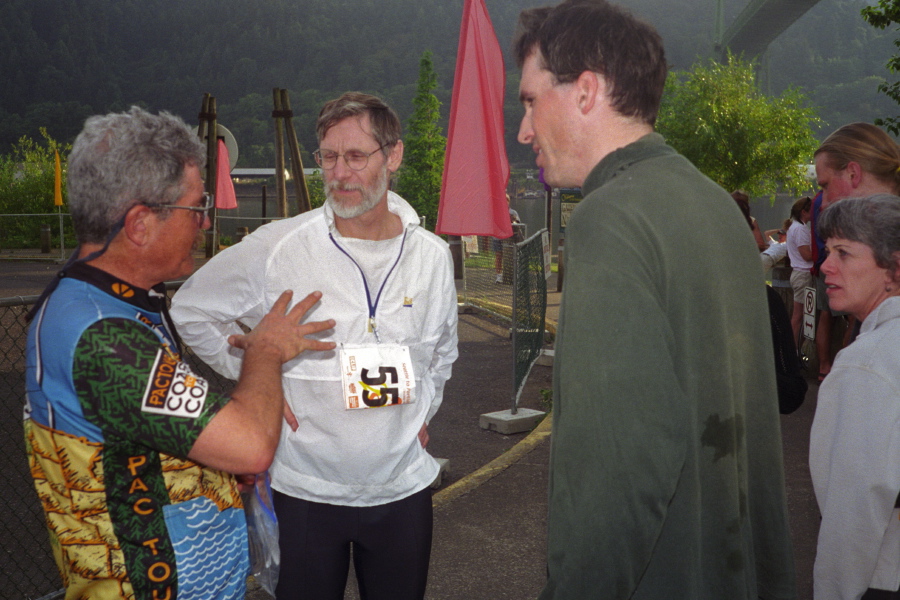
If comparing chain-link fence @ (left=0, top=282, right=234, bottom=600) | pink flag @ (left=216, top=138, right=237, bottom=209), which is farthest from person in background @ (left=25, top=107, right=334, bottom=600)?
pink flag @ (left=216, top=138, right=237, bottom=209)

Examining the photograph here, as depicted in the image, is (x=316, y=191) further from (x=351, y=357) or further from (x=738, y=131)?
(x=351, y=357)

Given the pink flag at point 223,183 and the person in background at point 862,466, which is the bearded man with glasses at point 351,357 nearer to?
the person in background at point 862,466

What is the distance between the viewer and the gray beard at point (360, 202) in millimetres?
2697

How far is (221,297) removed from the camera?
2688 mm

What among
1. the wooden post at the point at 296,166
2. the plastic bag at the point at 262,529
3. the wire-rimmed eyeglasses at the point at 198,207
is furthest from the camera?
the wooden post at the point at 296,166

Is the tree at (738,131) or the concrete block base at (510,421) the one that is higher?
the tree at (738,131)

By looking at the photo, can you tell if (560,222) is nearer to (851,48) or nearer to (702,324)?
(702,324)

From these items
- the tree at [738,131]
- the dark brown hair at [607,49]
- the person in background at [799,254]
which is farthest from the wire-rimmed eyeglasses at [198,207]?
the tree at [738,131]

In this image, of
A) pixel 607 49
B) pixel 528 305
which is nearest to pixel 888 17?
pixel 528 305

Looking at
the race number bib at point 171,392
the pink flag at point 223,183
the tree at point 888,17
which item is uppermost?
the tree at point 888,17

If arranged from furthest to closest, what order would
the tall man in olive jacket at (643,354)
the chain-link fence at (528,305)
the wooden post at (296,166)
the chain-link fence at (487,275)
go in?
the wooden post at (296,166) < the chain-link fence at (487,275) < the chain-link fence at (528,305) < the tall man in olive jacket at (643,354)

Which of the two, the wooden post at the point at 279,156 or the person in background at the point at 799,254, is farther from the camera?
the wooden post at the point at 279,156

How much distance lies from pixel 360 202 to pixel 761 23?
197ft

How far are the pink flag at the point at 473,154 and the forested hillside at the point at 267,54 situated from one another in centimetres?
9209
